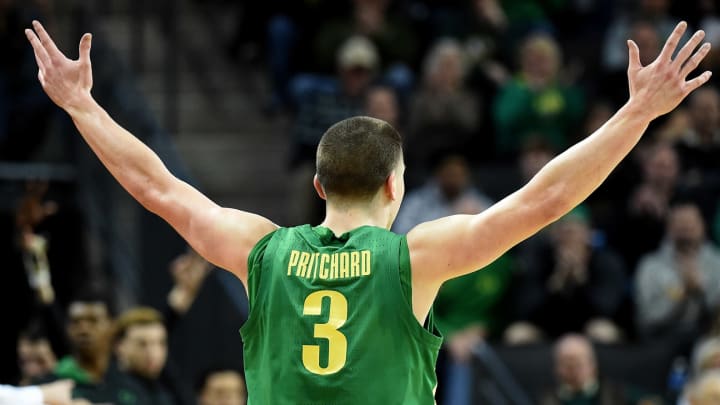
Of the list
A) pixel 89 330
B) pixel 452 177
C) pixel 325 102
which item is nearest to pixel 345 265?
pixel 89 330

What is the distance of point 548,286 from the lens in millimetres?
12375

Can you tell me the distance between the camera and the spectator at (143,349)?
9859mm

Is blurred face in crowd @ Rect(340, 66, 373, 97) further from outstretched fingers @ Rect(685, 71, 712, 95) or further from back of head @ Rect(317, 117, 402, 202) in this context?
outstretched fingers @ Rect(685, 71, 712, 95)

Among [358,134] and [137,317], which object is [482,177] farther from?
[358,134]

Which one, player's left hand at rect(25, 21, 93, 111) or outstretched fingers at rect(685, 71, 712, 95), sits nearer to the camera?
outstretched fingers at rect(685, 71, 712, 95)

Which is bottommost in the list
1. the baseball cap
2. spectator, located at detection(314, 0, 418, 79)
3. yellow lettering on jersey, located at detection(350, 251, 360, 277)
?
yellow lettering on jersey, located at detection(350, 251, 360, 277)

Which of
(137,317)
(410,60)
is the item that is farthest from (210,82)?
(137,317)

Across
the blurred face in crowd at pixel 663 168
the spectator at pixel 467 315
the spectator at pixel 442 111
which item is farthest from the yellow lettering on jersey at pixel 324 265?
the blurred face in crowd at pixel 663 168

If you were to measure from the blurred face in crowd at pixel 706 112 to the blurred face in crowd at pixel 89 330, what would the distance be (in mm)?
6470

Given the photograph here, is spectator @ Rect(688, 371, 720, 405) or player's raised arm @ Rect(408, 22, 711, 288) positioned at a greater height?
player's raised arm @ Rect(408, 22, 711, 288)

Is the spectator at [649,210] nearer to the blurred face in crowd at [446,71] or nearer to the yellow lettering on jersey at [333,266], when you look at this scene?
the blurred face in crowd at [446,71]

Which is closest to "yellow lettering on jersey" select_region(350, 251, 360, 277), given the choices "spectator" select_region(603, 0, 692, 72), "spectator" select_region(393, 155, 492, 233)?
"spectator" select_region(393, 155, 492, 233)

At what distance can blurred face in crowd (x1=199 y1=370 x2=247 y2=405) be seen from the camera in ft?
33.4

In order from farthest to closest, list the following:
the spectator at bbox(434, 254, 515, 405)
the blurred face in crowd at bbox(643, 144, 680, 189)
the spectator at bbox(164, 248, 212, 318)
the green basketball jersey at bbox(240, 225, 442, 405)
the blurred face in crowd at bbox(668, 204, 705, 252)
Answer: the blurred face in crowd at bbox(643, 144, 680, 189), the blurred face in crowd at bbox(668, 204, 705, 252), the spectator at bbox(434, 254, 515, 405), the spectator at bbox(164, 248, 212, 318), the green basketball jersey at bbox(240, 225, 442, 405)
